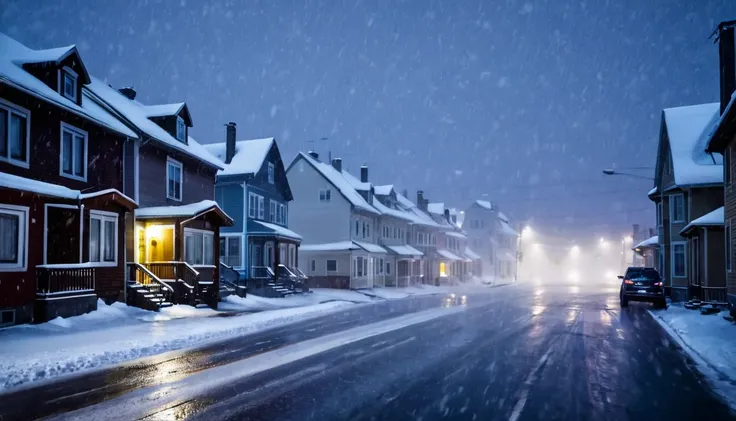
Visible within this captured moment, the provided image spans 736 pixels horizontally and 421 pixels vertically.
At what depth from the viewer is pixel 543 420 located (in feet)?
25.8

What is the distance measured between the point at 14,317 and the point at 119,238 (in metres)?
6.19

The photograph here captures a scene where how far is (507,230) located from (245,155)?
62.7m

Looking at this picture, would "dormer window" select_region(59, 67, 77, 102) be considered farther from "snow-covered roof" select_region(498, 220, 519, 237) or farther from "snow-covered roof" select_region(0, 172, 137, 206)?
"snow-covered roof" select_region(498, 220, 519, 237)

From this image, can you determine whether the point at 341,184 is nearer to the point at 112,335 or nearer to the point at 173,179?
the point at 173,179

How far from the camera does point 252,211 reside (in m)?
39.1

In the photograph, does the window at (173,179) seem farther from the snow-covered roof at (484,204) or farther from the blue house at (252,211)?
the snow-covered roof at (484,204)

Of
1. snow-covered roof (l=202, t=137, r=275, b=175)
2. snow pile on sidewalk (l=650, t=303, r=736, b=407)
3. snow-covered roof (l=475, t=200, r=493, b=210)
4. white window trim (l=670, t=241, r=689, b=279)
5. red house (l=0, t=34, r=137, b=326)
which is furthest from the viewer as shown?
snow-covered roof (l=475, t=200, r=493, b=210)

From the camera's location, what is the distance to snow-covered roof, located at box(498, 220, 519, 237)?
307 feet

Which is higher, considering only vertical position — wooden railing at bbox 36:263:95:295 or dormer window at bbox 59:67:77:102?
dormer window at bbox 59:67:77:102

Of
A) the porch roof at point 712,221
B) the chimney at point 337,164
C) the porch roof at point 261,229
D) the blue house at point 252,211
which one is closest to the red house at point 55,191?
the blue house at point 252,211

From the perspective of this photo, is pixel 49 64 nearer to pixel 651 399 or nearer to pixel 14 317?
pixel 14 317

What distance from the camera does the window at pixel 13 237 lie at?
17844 millimetres

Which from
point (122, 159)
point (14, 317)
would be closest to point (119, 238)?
point (122, 159)

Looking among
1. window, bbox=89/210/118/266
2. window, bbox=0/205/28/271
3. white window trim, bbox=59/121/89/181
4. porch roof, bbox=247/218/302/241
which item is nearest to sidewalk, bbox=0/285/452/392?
window, bbox=89/210/118/266
